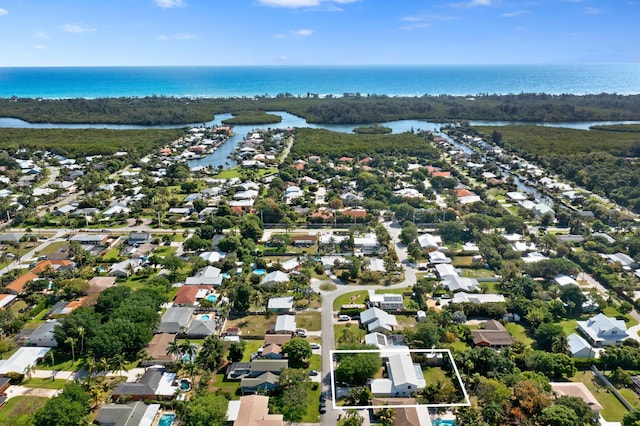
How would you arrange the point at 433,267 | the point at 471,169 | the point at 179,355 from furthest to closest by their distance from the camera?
the point at 471,169, the point at 433,267, the point at 179,355

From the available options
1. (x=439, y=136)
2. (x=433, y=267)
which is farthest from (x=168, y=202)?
(x=439, y=136)

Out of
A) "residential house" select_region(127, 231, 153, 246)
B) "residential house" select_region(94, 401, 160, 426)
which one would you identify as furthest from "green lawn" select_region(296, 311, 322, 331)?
"residential house" select_region(127, 231, 153, 246)

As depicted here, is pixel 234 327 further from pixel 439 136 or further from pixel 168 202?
pixel 439 136

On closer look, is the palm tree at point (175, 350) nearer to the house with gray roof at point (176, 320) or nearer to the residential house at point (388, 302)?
the house with gray roof at point (176, 320)


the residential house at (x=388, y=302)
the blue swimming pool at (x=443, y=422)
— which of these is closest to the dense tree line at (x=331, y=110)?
the residential house at (x=388, y=302)

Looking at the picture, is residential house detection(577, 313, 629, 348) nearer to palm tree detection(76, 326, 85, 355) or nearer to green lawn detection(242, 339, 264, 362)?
green lawn detection(242, 339, 264, 362)

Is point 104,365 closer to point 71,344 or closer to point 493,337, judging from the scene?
point 71,344
